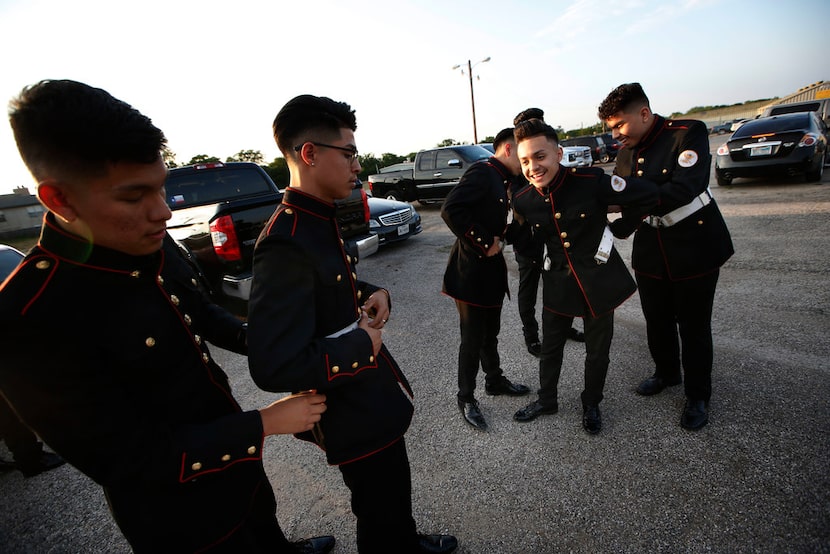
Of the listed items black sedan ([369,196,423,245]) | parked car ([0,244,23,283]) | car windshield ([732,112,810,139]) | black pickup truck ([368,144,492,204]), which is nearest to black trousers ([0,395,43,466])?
parked car ([0,244,23,283])

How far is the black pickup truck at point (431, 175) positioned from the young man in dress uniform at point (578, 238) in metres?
8.50

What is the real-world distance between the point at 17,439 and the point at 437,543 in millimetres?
3108

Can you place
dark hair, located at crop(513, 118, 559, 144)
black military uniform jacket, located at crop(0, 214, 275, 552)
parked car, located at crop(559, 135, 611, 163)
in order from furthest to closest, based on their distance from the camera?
parked car, located at crop(559, 135, 611, 163) → dark hair, located at crop(513, 118, 559, 144) → black military uniform jacket, located at crop(0, 214, 275, 552)

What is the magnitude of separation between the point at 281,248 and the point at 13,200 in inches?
2262

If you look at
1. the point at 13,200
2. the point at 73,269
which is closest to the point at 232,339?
the point at 73,269

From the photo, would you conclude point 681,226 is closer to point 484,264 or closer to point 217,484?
point 484,264

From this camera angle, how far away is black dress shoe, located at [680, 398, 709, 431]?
Answer: 8.32 feet

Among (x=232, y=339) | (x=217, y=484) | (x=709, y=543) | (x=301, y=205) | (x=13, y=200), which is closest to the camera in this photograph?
(x=217, y=484)

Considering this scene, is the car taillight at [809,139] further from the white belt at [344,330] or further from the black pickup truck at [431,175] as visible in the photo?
the white belt at [344,330]

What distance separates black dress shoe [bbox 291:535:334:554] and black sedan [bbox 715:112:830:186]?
11.4 m

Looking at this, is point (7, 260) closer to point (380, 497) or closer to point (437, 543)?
point (380, 497)

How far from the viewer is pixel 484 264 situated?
278cm

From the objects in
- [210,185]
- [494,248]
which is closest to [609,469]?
[494,248]

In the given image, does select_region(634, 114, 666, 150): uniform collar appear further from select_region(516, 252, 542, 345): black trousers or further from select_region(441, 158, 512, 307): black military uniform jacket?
select_region(516, 252, 542, 345): black trousers
